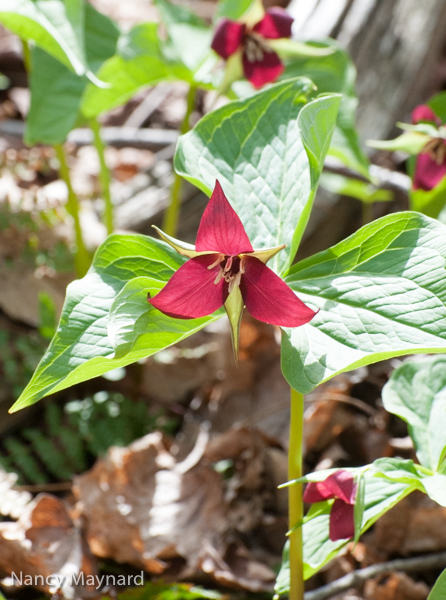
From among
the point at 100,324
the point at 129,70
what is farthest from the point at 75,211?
the point at 100,324

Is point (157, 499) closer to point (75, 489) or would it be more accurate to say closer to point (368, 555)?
point (75, 489)

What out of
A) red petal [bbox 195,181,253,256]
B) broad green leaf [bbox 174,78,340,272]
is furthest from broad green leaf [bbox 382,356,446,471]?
red petal [bbox 195,181,253,256]

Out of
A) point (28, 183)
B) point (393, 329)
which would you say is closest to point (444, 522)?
point (393, 329)

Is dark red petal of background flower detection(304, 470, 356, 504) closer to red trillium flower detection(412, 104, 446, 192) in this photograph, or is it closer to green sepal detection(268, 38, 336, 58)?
red trillium flower detection(412, 104, 446, 192)

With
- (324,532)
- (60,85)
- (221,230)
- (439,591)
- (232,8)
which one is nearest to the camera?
(221,230)

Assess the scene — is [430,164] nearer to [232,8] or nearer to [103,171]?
[232,8]

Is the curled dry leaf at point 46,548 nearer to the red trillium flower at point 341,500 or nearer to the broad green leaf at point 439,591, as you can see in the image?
the red trillium flower at point 341,500
